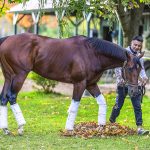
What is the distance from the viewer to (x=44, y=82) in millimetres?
19500

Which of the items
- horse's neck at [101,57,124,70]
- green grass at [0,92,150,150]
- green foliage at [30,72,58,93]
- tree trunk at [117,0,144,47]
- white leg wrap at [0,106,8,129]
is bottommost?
green foliage at [30,72,58,93]

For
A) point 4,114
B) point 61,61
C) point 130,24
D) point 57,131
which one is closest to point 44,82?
point 130,24

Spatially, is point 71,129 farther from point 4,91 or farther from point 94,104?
point 94,104

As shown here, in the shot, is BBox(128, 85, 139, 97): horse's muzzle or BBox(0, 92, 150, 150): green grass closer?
BBox(0, 92, 150, 150): green grass

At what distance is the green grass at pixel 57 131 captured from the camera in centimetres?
876

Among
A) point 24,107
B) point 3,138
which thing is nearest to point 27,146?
point 3,138

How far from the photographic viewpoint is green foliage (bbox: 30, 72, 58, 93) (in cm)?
1933

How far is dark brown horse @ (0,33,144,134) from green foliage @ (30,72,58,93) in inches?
366

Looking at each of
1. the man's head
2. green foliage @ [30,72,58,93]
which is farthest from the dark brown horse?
green foliage @ [30,72,58,93]

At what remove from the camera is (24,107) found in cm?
1542

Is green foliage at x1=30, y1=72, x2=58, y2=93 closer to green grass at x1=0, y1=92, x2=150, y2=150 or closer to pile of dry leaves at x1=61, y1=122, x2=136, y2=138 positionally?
green grass at x1=0, y1=92, x2=150, y2=150

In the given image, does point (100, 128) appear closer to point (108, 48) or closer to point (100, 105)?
point (100, 105)

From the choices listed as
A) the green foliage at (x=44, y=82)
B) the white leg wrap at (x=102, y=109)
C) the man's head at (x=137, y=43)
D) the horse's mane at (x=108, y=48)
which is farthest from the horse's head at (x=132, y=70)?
the green foliage at (x=44, y=82)

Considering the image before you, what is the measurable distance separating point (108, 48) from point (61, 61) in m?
0.93
